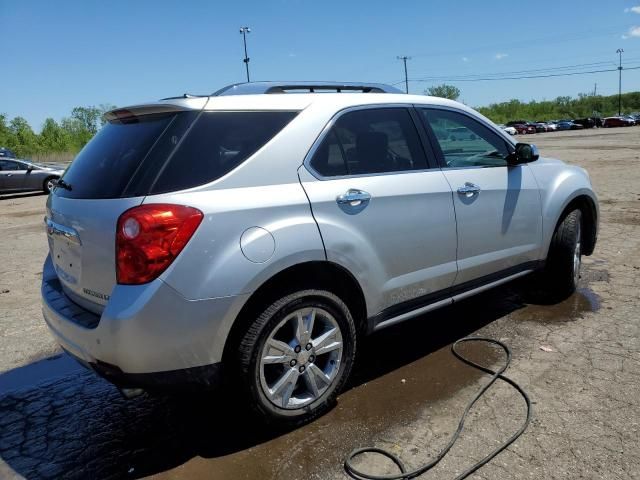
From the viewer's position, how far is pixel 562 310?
457 cm

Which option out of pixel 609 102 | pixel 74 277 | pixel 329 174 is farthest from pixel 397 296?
pixel 609 102

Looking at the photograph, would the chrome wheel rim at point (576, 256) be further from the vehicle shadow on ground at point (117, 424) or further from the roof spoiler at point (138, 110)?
the roof spoiler at point (138, 110)

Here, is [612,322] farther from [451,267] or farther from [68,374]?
[68,374]

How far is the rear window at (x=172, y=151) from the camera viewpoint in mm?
2586

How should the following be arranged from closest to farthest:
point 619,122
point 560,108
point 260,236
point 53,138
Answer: point 260,236 → point 619,122 → point 53,138 → point 560,108

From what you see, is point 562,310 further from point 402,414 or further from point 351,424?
point 351,424

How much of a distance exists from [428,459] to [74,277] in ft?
6.62

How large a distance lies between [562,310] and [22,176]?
61.6 feet

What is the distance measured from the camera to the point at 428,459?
2.62 metres

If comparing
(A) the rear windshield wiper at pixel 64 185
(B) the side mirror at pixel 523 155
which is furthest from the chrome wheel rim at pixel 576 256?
(A) the rear windshield wiper at pixel 64 185

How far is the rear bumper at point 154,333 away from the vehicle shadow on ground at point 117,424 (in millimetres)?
435

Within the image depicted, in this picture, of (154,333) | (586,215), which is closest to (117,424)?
(154,333)

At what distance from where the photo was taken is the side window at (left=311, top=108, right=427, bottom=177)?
121 inches

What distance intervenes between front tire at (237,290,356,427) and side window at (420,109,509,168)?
149cm
